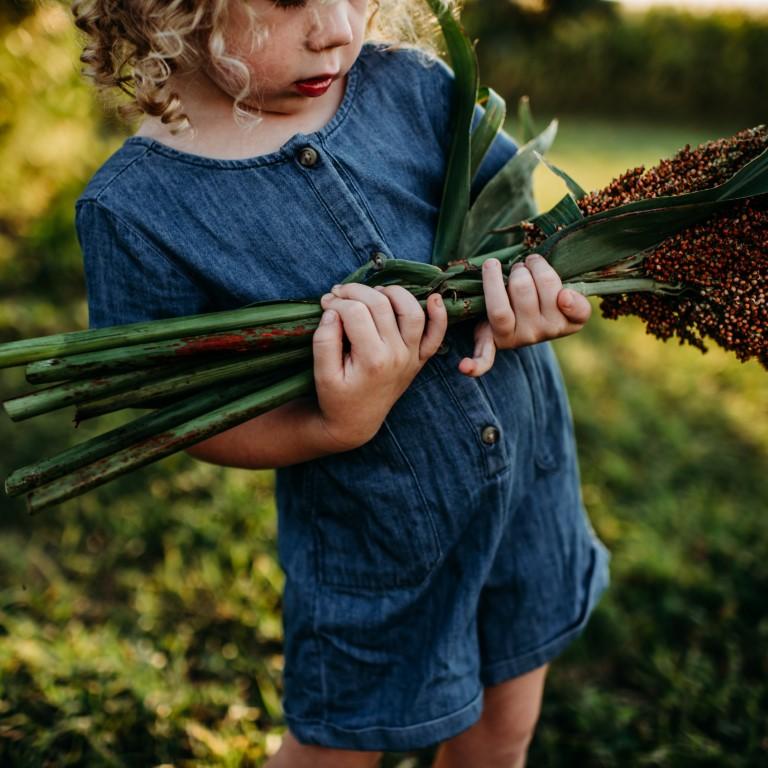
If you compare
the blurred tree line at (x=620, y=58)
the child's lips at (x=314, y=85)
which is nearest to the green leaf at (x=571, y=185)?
the child's lips at (x=314, y=85)

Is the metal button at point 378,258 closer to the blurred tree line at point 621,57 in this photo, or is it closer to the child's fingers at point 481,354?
the child's fingers at point 481,354

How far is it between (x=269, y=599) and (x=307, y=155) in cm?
182

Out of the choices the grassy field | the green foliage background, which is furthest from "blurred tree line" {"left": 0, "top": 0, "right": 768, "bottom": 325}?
the grassy field

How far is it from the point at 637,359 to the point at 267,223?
3.44 metres

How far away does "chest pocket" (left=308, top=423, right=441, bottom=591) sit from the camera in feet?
4.71

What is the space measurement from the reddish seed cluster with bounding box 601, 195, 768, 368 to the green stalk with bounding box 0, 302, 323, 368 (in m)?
0.63

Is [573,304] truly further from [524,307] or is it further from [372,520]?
[372,520]

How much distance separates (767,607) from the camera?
254cm

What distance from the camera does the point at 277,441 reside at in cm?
142

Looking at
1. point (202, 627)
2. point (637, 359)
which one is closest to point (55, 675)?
point (202, 627)

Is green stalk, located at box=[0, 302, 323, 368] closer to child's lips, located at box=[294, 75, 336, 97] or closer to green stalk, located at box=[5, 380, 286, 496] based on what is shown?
green stalk, located at box=[5, 380, 286, 496]

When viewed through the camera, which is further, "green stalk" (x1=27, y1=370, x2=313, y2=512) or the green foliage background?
the green foliage background

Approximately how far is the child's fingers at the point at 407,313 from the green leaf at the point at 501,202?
278 millimetres

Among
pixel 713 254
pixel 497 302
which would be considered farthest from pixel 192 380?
pixel 713 254
